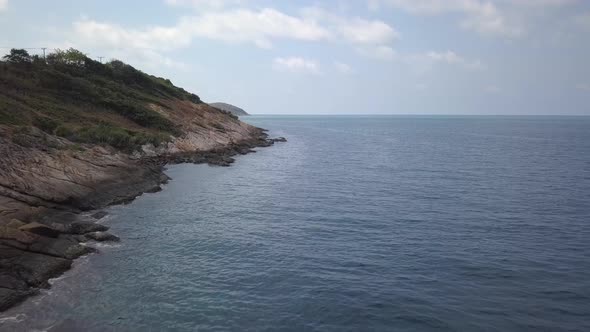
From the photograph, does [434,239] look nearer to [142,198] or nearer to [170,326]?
[170,326]

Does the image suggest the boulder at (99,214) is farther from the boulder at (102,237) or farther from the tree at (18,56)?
the tree at (18,56)

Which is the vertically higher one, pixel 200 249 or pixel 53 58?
pixel 53 58

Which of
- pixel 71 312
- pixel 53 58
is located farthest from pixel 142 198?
pixel 53 58

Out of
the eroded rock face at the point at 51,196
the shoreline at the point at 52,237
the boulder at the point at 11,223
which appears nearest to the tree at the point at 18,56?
the eroded rock face at the point at 51,196

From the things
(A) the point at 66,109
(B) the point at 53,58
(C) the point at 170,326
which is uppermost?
(B) the point at 53,58

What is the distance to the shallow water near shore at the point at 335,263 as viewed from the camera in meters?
18.3

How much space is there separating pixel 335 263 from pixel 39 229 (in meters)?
17.7

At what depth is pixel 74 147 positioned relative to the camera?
4303 centimetres

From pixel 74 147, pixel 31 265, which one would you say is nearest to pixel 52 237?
pixel 31 265

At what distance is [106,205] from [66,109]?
37462 millimetres

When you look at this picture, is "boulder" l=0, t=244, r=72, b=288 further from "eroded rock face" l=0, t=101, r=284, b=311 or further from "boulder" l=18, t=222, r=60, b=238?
"boulder" l=18, t=222, r=60, b=238

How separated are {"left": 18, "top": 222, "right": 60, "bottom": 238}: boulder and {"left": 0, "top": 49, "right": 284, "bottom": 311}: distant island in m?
0.06

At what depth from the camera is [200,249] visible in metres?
27.2

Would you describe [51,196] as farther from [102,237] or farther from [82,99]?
[82,99]
